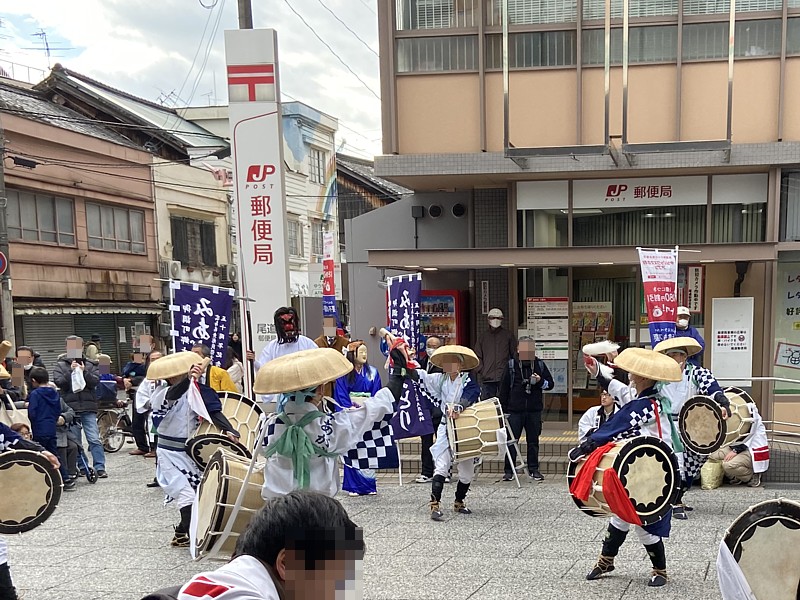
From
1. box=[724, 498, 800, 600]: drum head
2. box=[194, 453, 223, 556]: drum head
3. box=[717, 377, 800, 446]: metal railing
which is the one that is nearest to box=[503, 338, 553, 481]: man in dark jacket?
box=[717, 377, 800, 446]: metal railing

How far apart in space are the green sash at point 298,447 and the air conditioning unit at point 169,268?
2018 centimetres

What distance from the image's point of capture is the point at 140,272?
72.3 feet

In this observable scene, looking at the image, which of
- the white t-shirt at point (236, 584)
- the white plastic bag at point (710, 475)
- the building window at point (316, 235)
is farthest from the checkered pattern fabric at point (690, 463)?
the building window at point (316, 235)

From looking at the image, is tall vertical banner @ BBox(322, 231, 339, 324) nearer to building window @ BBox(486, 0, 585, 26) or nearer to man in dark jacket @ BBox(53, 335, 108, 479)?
man in dark jacket @ BBox(53, 335, 108, 479)

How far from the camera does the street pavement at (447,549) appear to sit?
4590 millimetres

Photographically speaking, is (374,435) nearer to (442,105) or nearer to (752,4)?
(442,105)

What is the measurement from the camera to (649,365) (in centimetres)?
435

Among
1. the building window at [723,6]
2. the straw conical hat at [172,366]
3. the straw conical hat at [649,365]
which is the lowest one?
the straw conical hat at [172,366]

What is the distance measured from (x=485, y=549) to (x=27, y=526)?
347 cm

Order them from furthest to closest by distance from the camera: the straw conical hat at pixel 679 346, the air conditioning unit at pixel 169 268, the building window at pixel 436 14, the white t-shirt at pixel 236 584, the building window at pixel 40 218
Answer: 1. the air conditioning unit at pixel 169 268
2. the building window at pixel 40 218
3. the building window at pixel 436 14
4. the straw conical hat at pixel 679 346
5. the white t-shirt at pixel 236 584

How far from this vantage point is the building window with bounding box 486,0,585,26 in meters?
9.21

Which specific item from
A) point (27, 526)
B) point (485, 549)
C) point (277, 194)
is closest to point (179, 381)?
point (27, 526)

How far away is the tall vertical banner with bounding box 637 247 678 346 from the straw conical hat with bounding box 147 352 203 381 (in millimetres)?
4984

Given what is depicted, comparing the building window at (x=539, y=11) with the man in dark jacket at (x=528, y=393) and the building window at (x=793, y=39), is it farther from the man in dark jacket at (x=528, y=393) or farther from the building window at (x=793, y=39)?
the man in dark jacket at (x=528, y=393)
